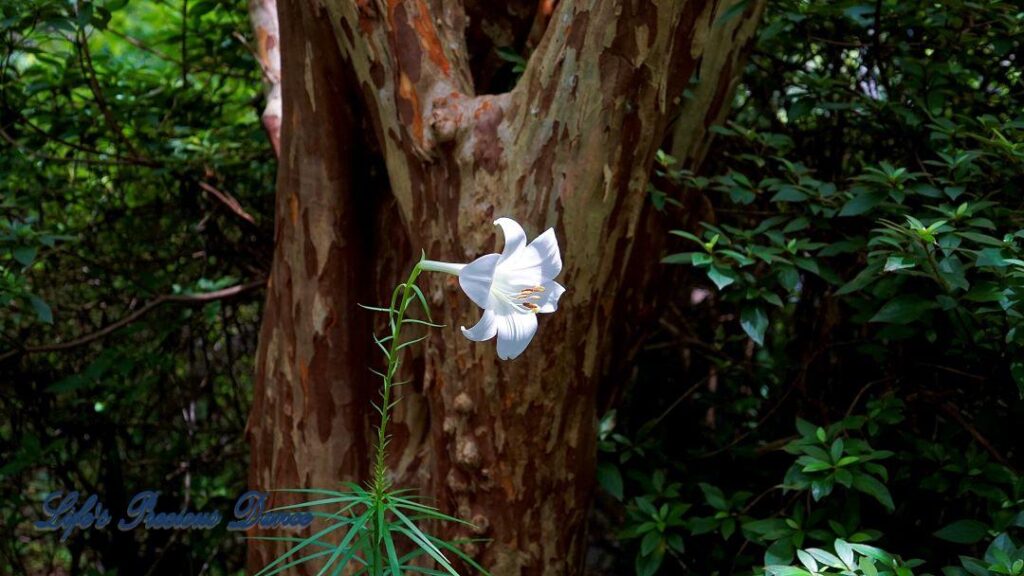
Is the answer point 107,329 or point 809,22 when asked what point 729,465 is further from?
point 107,329

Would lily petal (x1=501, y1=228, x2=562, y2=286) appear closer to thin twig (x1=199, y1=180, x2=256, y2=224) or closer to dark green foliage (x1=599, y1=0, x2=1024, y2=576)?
dark green foliage (x1=599, y1=0, x2=1024, y2=576)

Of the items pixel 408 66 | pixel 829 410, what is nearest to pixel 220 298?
pixel 408 66

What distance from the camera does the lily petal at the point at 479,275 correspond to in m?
1.27

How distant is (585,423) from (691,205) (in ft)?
2.60

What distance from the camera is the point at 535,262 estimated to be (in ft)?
4.48

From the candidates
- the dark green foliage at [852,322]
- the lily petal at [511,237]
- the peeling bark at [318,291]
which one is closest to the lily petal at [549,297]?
the lily petal at [511,237]

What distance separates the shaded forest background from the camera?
2.06 m

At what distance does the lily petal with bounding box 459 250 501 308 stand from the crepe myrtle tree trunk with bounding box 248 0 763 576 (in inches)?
23.1

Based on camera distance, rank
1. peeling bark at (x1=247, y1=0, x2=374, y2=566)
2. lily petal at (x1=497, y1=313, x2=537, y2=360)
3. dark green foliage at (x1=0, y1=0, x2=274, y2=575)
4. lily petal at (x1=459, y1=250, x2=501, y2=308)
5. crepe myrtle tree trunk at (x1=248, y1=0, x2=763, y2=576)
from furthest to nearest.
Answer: dark green foliage at (x1=0, y1=0, x2=274, y2=575), peeling bark at (x1=247, y1=0, x2=374, y2=566), crepe myrtle tree trunk at (x1=248, y1=0, x2=763, y2=576), lily petal at (x1=497, y1=313, x2=537, y2=360), lily petal at (x1=459, y1=250, x2=501, y2=308)

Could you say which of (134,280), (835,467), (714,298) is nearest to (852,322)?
(714,298)

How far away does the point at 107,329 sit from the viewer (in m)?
2.88

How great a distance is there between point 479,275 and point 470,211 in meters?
0.64

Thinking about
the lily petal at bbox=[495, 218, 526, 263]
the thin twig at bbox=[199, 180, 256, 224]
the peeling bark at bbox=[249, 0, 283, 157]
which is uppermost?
the peeling bark at bbox=[249, 0, 283, 157]

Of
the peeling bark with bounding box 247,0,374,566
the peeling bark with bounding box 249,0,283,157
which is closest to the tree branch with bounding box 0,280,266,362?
the peeling bark with bounding box 249,0,283,157
